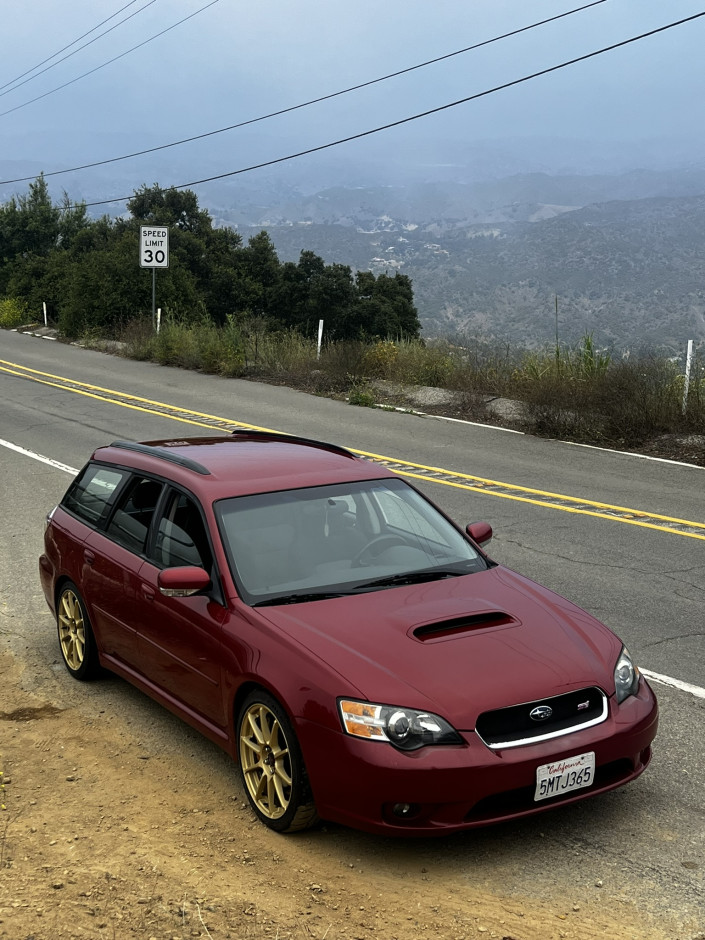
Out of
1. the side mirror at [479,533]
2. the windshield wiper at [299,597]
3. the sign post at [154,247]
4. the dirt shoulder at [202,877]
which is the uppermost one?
the sign post at [154,247]

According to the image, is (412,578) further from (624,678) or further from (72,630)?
(72,630)

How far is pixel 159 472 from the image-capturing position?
6.02 metres

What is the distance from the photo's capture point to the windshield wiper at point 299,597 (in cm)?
500

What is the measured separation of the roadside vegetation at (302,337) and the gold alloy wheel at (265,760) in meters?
11.8

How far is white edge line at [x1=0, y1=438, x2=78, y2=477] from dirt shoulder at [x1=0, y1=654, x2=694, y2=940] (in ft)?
30.5

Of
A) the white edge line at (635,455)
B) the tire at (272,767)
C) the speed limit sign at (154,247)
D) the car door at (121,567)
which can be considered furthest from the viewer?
the speed limit sign at (154,247)

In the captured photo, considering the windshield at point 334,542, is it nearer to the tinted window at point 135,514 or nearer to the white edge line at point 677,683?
the tinted window at point 135,514

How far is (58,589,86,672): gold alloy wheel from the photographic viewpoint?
6555 millimetres

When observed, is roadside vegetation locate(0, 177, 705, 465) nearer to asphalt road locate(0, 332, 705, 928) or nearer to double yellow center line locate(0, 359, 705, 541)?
asphalt road locate(0, 332, 705, 928)

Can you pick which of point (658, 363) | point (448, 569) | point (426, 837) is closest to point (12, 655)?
point (448, 569)

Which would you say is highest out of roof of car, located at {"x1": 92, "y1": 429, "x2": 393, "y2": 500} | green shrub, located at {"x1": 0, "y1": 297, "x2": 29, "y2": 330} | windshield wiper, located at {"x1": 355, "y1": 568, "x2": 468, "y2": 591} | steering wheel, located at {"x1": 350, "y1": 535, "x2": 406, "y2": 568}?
green shrub, located at {"x1": 0, "y1": 297, "x2": 29, "y2": 330}

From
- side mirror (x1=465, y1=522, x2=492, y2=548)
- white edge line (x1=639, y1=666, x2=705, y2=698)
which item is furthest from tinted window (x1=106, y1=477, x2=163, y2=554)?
white edge line (x1=639, y1=666, x2=705, y2=698)

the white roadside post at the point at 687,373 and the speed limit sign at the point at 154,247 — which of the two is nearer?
the white roadside post at the point at 687,373

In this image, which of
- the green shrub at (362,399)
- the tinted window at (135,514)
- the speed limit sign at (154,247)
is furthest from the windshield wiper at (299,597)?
the speed limit sign at (154,247)
